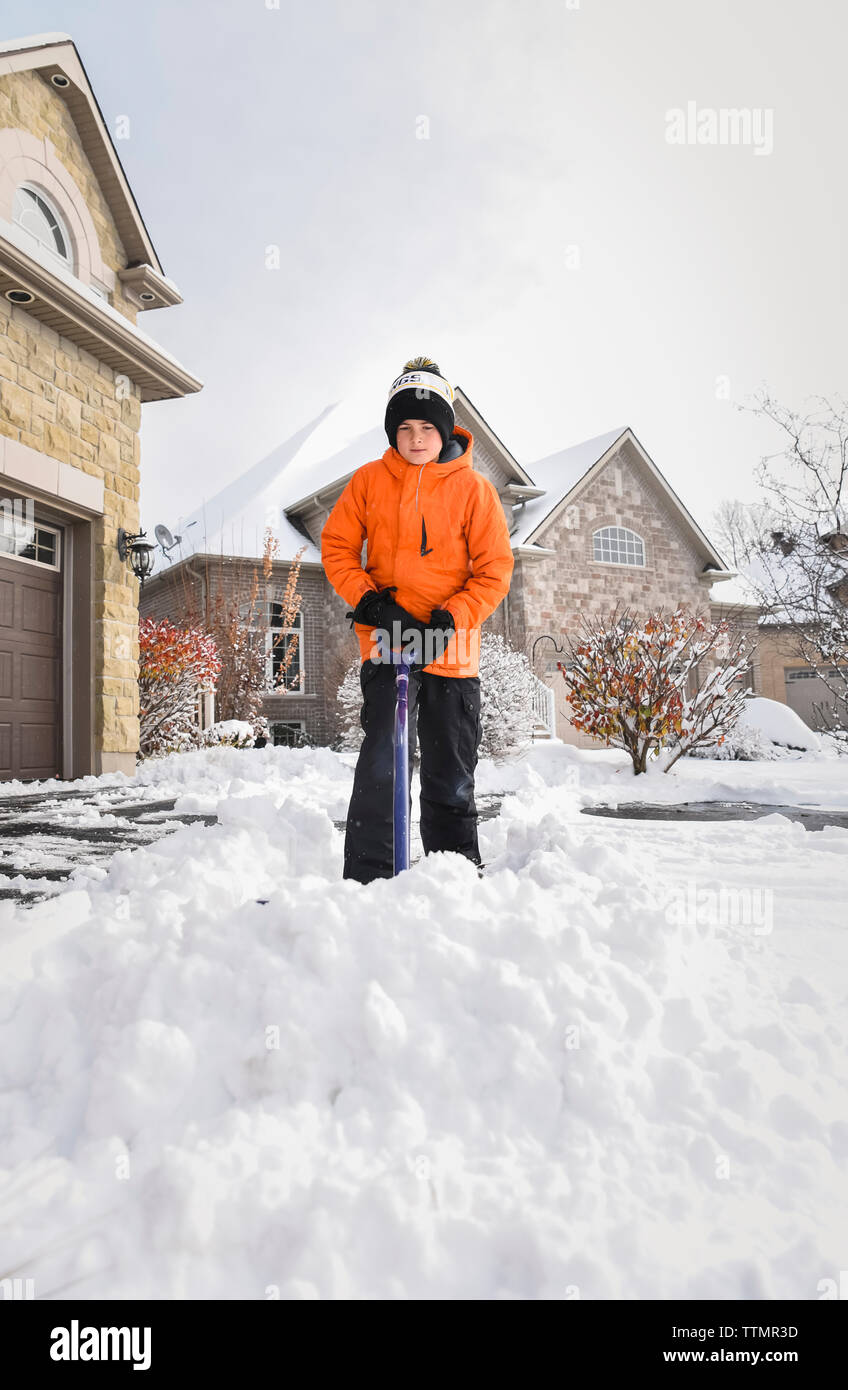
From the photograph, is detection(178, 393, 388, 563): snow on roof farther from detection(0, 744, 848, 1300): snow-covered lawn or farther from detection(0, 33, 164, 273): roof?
detection(0, 744, 848, 1300): snow-covered lawn

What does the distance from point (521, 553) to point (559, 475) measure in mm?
3342

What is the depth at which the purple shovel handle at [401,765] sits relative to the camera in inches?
104

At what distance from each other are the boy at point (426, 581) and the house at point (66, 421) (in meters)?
4.72

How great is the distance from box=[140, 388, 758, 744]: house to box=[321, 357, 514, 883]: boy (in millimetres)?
11089

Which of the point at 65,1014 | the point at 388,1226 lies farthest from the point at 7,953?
the point at 388,1226

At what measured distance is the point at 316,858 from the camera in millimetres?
3176

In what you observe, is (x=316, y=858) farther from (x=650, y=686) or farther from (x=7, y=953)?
(x=650, y=686)

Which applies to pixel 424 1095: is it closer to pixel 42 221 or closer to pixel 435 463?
pixel 435 463

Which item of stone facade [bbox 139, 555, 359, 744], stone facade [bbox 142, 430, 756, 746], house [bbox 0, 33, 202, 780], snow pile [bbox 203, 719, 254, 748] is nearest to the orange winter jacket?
house [bbox 0, 33, 202, 780]

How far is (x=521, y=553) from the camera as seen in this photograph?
15031 millimetres

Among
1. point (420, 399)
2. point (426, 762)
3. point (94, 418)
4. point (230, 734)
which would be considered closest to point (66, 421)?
point (94, 418)

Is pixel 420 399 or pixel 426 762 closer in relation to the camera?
pixel 420 399

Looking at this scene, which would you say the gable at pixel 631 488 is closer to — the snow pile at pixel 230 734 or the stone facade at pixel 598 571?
the stone facade at pixel 598 571
